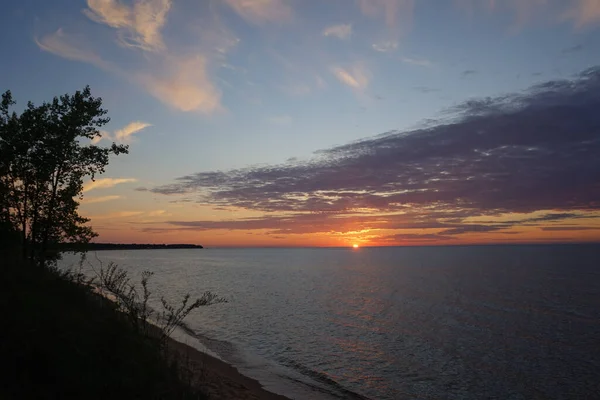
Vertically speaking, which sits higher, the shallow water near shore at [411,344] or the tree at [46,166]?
the tree at [46,166]

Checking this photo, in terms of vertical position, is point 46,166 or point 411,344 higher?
point 46,166

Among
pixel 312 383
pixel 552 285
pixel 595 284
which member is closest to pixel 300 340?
pixel 312 383

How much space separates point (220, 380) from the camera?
19.3 meters

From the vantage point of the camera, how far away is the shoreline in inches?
655

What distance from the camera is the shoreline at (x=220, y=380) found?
1664 centimetres

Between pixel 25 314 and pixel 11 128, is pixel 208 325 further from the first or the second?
pixel 25 314

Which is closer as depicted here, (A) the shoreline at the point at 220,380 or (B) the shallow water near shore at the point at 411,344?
(A) the shoreline at the point at 220,380

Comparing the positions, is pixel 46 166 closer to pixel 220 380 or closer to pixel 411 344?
pixel 220 380

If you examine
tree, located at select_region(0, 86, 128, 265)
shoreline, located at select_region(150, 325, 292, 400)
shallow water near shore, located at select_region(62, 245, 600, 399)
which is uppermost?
tree, located at select_region(0, 86, 128, 265)

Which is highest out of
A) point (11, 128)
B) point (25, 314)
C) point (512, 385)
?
point (11, 128)

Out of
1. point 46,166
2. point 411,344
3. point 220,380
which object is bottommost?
point 411,344

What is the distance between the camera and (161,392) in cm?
1038

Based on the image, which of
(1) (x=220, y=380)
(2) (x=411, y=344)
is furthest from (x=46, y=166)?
(2) (x=411, y=344)

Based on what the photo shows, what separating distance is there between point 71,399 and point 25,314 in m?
4.13
